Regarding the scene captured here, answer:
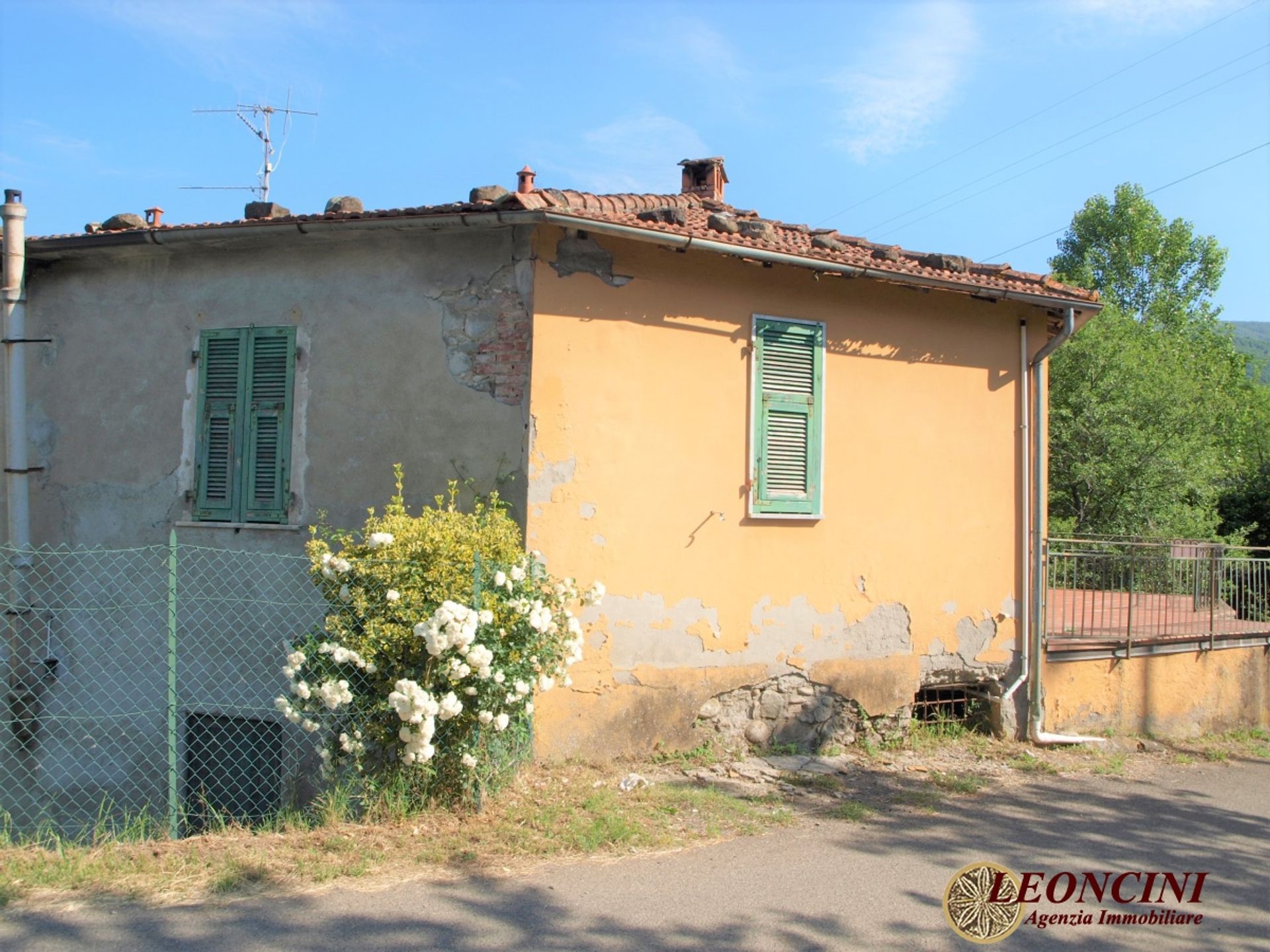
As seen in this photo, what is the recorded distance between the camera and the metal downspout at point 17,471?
809 cm

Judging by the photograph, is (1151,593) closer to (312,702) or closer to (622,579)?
(622,579)

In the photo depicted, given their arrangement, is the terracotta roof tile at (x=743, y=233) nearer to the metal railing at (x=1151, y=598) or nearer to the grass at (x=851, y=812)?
the metal railing at (x=1151, y=598)

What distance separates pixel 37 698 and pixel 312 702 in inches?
158

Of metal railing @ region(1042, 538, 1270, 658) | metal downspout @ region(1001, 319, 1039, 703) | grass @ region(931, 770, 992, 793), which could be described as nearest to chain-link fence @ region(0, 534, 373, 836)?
grass @ region(931, 770, 992, 793)

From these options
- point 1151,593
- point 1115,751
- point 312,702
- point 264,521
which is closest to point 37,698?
point 264,521

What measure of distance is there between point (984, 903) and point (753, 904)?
126 centimetres

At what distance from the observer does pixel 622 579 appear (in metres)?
7.44

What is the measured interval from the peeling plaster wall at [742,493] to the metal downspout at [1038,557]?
204mm

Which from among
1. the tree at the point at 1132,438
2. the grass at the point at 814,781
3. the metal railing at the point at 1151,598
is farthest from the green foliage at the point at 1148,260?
the grass at the point at 814,781

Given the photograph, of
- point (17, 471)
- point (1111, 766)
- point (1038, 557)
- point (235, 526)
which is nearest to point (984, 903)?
point (1111, 766)

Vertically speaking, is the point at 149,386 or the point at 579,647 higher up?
the point at 149,386

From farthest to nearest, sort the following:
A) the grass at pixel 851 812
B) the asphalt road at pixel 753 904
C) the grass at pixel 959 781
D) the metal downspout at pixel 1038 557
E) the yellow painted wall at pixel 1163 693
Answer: the yellow painted wall at pixel 1163 693 < the metal downspout at pixel 1038 557 < the grass at pixel 959 781 < the grass at pixel 851 812 < the asphalt road at pixel 753 904

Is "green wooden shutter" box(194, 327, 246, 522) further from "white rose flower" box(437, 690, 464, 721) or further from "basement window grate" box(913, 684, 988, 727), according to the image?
"basement window grate" box(913, 684, 988, 727)

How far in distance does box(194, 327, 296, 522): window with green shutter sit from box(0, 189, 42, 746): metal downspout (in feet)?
5.12
